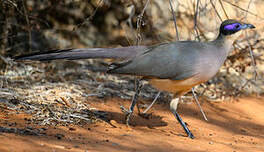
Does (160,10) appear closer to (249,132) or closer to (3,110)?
(249,132)

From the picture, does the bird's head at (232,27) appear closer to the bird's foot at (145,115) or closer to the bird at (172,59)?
the bird at (172,59)

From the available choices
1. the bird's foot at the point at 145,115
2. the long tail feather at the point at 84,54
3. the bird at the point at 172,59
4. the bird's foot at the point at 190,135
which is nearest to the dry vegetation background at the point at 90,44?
the long tail feather at the point at 84,54

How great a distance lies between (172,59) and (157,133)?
3.08 feet

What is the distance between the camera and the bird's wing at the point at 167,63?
4488 millimetres

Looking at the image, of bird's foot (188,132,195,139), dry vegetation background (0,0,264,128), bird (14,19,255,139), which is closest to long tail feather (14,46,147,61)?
bird (14,19,255,139)

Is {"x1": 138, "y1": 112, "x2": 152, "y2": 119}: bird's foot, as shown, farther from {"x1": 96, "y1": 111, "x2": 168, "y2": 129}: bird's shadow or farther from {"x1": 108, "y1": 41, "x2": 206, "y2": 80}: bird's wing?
{"x1": 108, "y1": 41, "x2": 206, "y2": 80}: bird's wing

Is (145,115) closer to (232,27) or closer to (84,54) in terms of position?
(84,54)

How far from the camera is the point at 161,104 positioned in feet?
20.1

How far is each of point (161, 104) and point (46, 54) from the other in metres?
2.45

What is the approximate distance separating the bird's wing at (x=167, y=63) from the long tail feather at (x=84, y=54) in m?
0.11

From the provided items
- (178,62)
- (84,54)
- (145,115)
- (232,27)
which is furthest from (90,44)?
(232,27)

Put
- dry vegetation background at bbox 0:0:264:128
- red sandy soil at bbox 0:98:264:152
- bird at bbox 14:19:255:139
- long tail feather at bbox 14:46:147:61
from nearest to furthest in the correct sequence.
→ 1. red sandy soil at bbox 0:98:264:152
2. long tail feather at bbox 14:46:147:61
3. bird at bbox 14:19:255:139
4. dry vegetation background at bbox 0:0:264:128

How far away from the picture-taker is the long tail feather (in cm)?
429

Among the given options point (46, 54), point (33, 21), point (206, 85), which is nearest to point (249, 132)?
point (206, 85)
